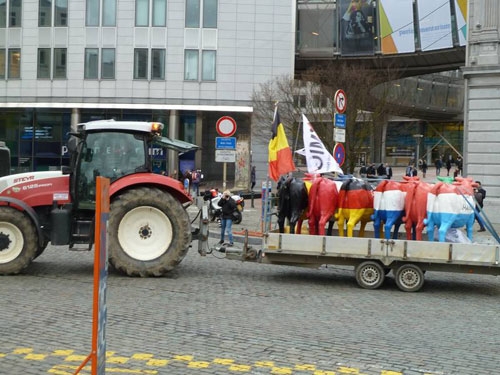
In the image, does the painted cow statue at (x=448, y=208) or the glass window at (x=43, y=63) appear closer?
the painted cow statue at (x=448, y=208)

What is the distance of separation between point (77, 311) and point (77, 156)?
3776 millimetres

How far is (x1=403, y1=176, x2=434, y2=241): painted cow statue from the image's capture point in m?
11.3

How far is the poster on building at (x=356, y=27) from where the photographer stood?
50.3m

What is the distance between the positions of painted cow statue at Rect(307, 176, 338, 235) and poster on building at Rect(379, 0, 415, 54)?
40.6 metres

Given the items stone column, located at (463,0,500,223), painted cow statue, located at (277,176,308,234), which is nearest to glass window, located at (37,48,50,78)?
stone column, located at (463,0,500,223)

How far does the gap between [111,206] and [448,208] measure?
5757mm

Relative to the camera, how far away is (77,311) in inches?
351

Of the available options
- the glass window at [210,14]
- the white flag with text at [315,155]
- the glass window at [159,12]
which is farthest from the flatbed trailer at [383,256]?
the glass window at [159,12]

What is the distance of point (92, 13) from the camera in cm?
4659

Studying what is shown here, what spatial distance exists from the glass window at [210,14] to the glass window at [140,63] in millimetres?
4788

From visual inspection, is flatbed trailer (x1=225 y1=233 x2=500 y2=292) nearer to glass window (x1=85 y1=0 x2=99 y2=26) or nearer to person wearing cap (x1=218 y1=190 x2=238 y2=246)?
person wearing cap (x1=218 y1=190 x2=238 y2=246)

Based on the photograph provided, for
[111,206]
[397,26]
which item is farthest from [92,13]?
[111,206]

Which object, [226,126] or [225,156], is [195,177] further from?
[226,126]

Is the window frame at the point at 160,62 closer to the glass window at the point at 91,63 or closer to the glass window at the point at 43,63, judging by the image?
the glass window at the point at 91,63
